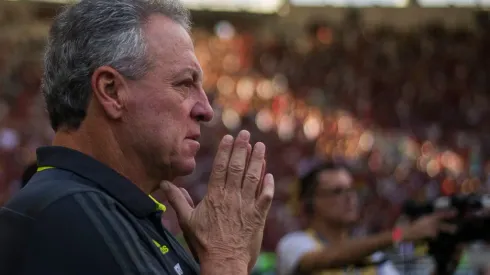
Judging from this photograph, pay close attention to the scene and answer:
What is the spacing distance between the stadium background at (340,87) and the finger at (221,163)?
8.09 meters

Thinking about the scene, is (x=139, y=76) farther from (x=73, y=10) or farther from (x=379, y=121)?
(x=379, y=121)

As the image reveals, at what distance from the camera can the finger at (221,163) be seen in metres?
1.41

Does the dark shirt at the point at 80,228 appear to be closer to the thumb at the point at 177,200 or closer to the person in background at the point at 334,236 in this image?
the thumb at the point at 177,200

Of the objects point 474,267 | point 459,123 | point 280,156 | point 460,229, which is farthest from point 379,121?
point 460,229

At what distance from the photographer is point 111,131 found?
1.41 meters

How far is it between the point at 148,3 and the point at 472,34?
13.5 metres

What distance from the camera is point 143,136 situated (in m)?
1.42

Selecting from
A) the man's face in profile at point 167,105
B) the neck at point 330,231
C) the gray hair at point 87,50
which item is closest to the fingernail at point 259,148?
the man's face in profile at point 167,105

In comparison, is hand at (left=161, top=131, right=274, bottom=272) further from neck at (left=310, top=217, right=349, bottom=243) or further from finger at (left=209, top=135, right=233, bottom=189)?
neck at (left=310, top=217, right=349, bottom=243)

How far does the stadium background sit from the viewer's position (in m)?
11.0

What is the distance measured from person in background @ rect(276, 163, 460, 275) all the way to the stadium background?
5500 mm

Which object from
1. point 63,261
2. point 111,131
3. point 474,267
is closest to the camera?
point 63,261

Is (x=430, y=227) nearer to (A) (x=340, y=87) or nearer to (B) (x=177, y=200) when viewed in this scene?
(B) (x=177, y=200)

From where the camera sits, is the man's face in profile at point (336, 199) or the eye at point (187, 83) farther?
the man's face in profile at point (336, 199)
